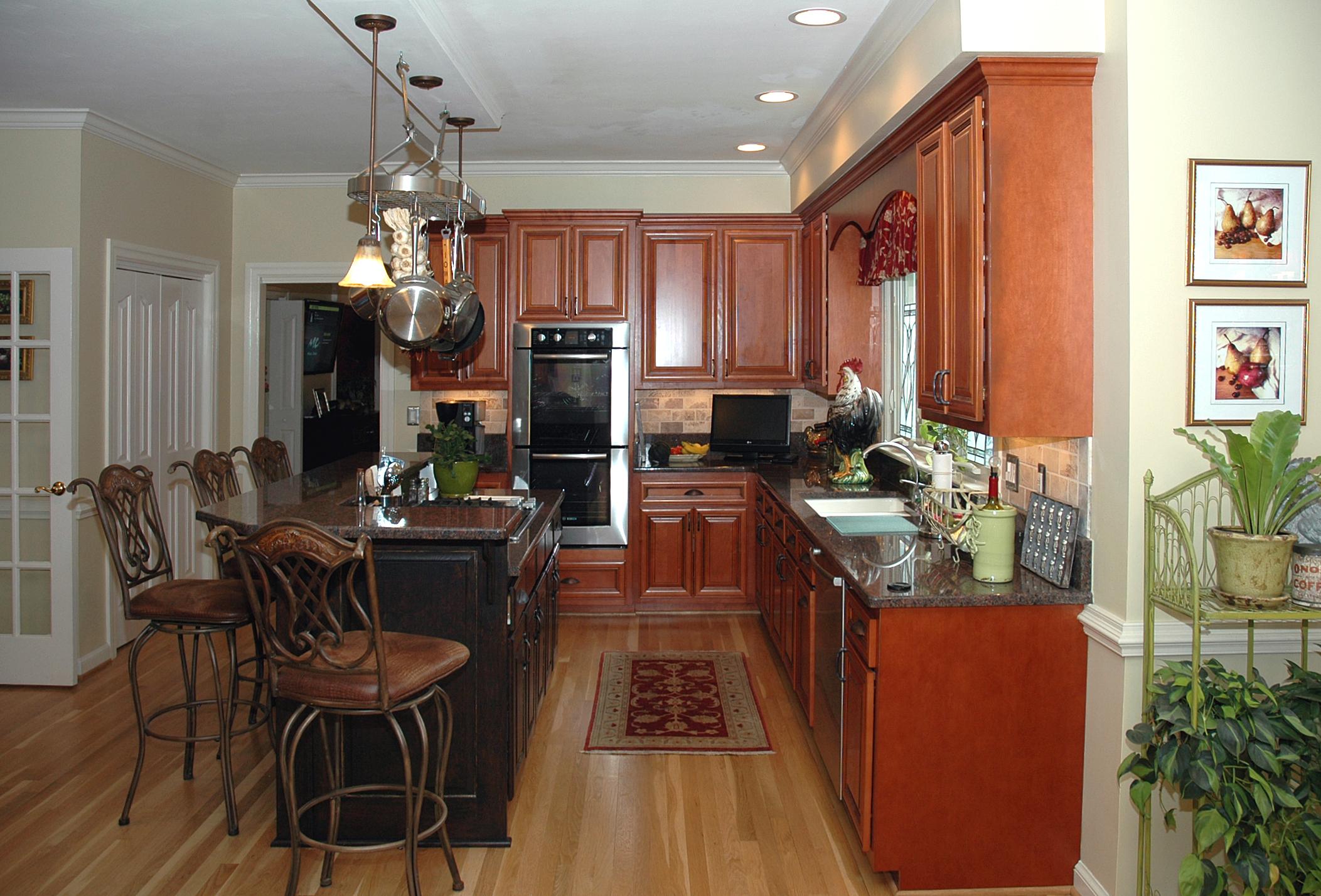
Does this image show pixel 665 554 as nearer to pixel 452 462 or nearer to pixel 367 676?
pixel 452 462

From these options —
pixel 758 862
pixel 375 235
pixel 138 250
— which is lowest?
pixel 758 862

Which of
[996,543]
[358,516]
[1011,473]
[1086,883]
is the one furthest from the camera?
[1011,473]

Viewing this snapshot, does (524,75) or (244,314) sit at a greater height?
(524,75)

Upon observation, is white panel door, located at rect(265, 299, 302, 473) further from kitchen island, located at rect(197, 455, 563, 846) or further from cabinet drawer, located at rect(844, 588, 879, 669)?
cabinet drawer, located at rect(844, 588, 879, 669)

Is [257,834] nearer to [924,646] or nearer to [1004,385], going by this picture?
[924,646]

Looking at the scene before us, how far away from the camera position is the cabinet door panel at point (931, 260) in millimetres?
3207

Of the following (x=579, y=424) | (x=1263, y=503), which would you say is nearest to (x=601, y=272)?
(x=579, y=424)

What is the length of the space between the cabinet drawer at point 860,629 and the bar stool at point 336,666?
3.73 feet

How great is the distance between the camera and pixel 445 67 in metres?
3.75

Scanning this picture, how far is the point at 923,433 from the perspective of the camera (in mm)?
4695

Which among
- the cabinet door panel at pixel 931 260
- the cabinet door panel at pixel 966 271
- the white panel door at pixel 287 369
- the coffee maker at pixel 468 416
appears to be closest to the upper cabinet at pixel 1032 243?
the cabinet door panel at pixel 966 271

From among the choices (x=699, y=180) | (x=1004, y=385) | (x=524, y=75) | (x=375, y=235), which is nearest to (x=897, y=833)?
(x=1004, y=385)

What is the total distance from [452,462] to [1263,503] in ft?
8.67

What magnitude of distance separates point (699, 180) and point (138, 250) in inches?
125
